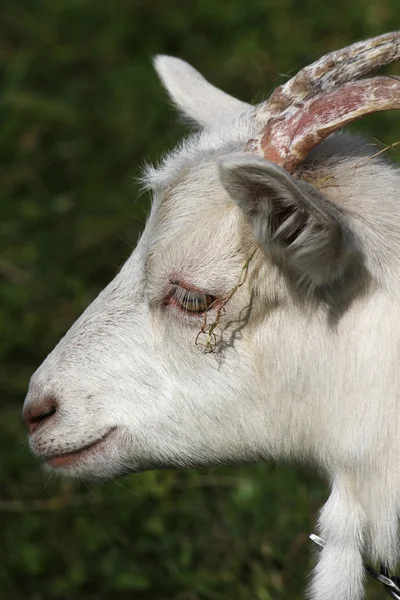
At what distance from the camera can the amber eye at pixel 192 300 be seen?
10.1 feet

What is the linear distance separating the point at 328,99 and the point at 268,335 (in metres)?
0.68

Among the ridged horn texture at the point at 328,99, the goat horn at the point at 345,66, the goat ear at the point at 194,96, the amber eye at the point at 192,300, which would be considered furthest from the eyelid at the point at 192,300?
the goat ear at the point at 194,96

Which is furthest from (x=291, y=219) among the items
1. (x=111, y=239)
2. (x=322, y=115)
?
(x=111, y=239)

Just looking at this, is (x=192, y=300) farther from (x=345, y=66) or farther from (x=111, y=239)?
(x=111, y=239)

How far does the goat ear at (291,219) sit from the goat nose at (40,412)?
862 millimetres

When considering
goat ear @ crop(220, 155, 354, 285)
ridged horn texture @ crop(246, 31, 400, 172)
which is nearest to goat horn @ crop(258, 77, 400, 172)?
ridged horn texture @ crop(246, 31, 400, 172)

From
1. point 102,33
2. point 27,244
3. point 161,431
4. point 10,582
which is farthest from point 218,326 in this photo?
point 102,33

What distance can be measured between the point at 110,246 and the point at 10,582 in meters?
2.58

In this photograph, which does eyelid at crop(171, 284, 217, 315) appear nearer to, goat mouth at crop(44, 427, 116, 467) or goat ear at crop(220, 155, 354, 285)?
goat ear at crop(220, 155, 354, 285)

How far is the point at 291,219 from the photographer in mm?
2736

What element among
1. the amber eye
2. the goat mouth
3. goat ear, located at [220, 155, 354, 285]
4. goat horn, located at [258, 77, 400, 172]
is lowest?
the goat mouth

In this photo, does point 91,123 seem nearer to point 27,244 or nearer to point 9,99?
point 9,99

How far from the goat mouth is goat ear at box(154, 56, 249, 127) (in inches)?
45.4

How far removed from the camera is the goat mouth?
3.24 metres
